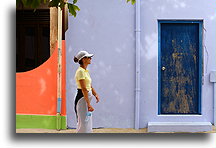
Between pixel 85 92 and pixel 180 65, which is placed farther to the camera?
pixel 180 65

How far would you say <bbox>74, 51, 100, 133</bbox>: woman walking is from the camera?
3.64m

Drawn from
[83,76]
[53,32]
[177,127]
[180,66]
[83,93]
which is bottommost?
[177,127]

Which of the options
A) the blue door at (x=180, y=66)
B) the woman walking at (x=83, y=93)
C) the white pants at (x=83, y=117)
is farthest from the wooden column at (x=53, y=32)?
the blue door at (x=180, y=66)

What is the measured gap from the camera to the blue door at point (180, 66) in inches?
148

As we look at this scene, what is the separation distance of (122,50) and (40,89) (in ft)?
3.11

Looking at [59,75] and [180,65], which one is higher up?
[180,65]

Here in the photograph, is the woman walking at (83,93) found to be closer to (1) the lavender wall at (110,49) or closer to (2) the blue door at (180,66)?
(1) the lavender wall at (110,49)

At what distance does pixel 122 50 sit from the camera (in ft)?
12.4

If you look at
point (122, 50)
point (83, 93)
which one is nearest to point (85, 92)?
point (83, 93)

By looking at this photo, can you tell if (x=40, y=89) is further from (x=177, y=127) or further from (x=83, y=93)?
(x=177, y=127)

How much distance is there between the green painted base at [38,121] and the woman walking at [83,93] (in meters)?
0.20

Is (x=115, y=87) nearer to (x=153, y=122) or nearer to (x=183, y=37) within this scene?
(x=153, y=122)

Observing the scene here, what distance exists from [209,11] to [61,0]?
65.2 inches

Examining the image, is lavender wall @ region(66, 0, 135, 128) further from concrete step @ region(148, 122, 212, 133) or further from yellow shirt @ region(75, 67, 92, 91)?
concrete step @ region(148, 122, 212, 133)
